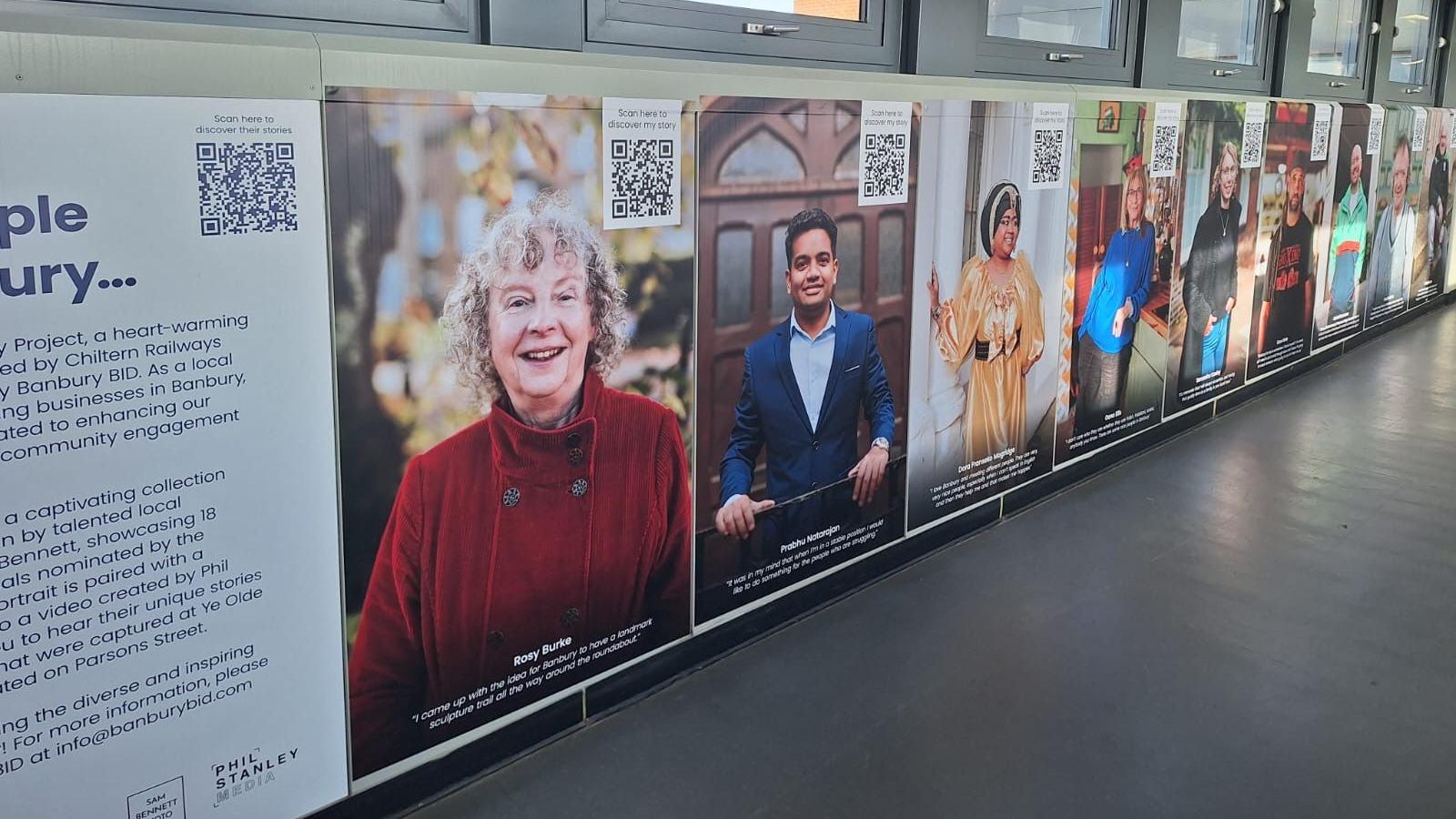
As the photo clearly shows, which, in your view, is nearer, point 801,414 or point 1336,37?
point 801,414

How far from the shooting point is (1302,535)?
12.1 ft

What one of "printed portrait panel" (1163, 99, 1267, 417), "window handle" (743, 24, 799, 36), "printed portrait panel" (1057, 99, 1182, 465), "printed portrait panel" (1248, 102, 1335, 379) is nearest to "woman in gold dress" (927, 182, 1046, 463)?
"printed portrait panel" (1057, 99, 1182, 465)

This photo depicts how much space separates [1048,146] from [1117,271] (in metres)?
0.81

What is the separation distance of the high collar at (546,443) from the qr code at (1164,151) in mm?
2886

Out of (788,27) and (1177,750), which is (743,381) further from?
(1177,750)

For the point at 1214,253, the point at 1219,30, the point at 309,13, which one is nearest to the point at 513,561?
the point at 309,13

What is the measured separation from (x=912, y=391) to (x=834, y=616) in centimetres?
71

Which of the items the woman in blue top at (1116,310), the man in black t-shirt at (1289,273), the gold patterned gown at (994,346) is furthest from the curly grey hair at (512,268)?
the man in black t-shirt at (1289,273)

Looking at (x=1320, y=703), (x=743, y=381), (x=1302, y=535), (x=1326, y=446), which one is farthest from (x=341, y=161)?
(x=1326, y=446)

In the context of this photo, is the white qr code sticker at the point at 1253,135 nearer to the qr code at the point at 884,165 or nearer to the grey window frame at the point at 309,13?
the qr code at the point at 884,165

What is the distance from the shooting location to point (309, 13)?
1.94 m

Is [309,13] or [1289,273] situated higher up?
[309,13]

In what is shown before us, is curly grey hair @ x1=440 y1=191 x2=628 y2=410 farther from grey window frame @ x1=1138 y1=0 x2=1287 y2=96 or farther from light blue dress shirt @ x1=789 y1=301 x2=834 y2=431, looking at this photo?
grey window frame @ x1=1138 y1=0 x2=1287 y2=96

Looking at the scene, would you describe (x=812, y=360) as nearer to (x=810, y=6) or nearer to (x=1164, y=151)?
(x=810, y=6)
